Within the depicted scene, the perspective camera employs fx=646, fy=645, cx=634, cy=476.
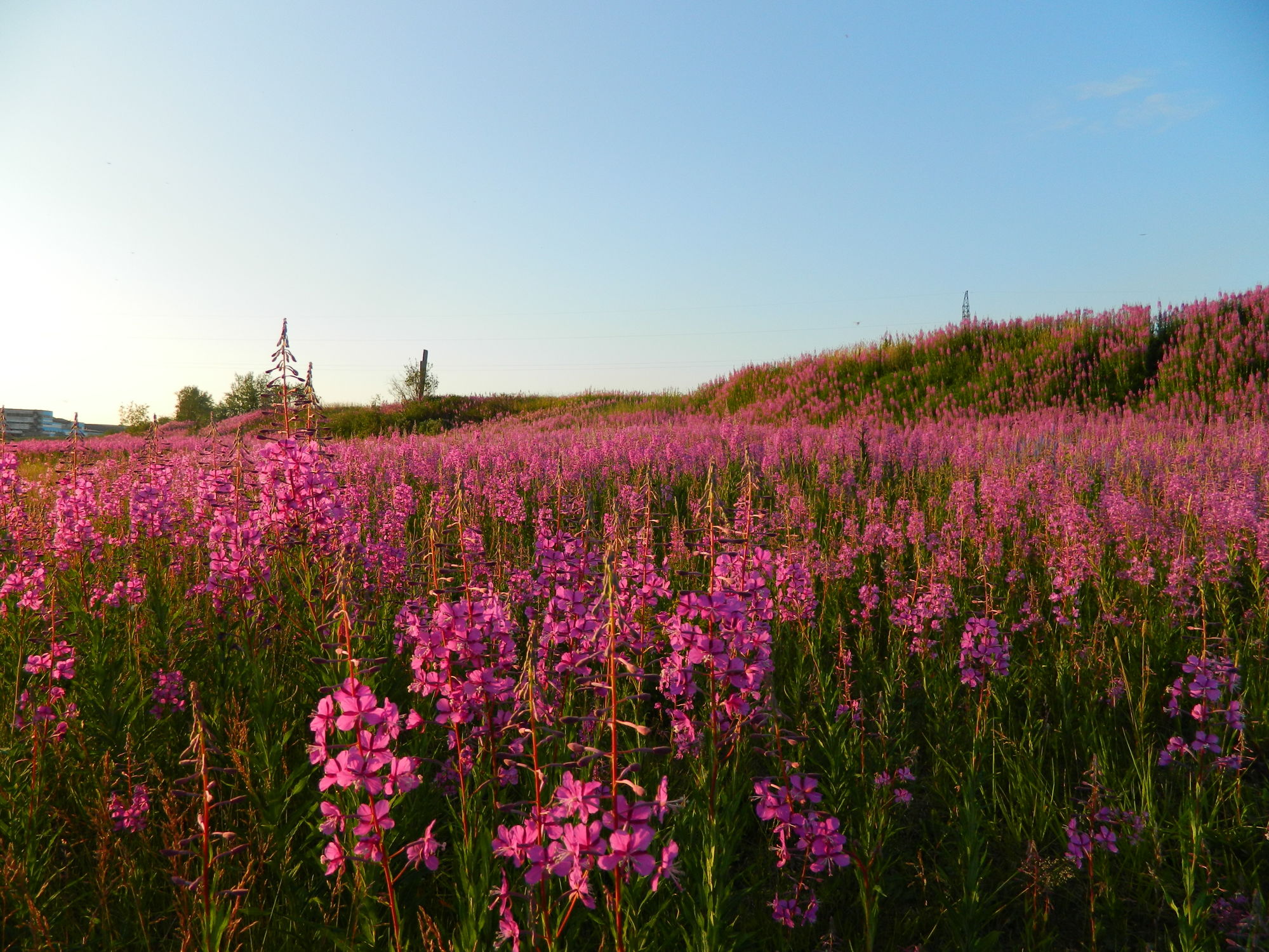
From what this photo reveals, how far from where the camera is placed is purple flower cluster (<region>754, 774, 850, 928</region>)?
80.5 inches

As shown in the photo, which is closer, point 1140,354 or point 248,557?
point 248,557

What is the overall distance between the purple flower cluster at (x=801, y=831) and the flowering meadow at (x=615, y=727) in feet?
0.05

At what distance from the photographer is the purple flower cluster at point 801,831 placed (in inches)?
80.5

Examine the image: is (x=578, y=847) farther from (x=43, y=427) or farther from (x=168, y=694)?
(x=43, y=427)

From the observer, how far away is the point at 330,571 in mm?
3529

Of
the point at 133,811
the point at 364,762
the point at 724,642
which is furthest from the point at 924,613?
the point at 133,811

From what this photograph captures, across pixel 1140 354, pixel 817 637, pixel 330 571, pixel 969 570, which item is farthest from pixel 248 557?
pixel 1140 354

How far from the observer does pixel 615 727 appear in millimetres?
1486

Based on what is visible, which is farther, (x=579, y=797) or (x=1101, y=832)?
(x=1101, y=832)

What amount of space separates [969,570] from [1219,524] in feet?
6.14

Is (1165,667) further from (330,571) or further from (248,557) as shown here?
(248,557)

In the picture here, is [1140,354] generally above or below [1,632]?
above

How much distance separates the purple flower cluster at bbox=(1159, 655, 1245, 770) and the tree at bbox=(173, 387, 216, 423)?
223ft

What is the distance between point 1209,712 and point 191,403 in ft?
254
